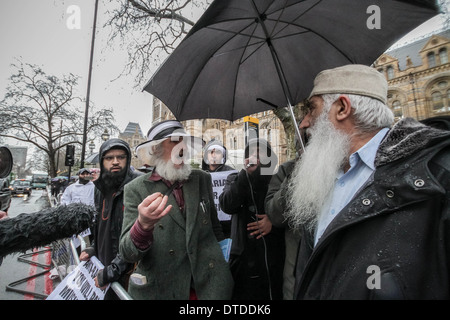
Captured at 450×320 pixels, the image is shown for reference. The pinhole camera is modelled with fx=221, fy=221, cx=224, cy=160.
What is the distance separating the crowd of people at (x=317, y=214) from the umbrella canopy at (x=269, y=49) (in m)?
0.41

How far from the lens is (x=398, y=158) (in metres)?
0.90

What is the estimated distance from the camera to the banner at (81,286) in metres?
1.51

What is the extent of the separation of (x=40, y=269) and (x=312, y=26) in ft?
24.0

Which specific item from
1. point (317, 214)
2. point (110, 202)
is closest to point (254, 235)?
point (317, 214)

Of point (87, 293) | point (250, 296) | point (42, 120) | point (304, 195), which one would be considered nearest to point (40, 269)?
point (87, 293)

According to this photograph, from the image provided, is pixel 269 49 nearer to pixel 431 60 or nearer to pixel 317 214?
pixel 317 214

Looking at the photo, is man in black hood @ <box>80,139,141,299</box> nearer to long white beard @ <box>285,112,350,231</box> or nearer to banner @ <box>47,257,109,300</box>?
banner @ <box>47,257,109,300</box>

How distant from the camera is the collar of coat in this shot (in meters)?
0.84

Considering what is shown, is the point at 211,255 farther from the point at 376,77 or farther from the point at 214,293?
the point at 376,77

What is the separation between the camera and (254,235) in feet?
7.09

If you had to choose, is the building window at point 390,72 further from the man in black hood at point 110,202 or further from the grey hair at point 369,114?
the man in black hood at point 110,202

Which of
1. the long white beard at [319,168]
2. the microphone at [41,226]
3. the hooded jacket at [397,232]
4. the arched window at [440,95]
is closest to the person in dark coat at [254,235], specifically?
the long white beard at [319,168]

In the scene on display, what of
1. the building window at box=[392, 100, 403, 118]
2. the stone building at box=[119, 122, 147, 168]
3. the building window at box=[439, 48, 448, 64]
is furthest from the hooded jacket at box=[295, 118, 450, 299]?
the stone building at box=[119, 122, 147, 168]

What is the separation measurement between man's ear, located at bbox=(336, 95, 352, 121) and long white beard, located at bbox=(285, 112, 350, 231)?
7cm
